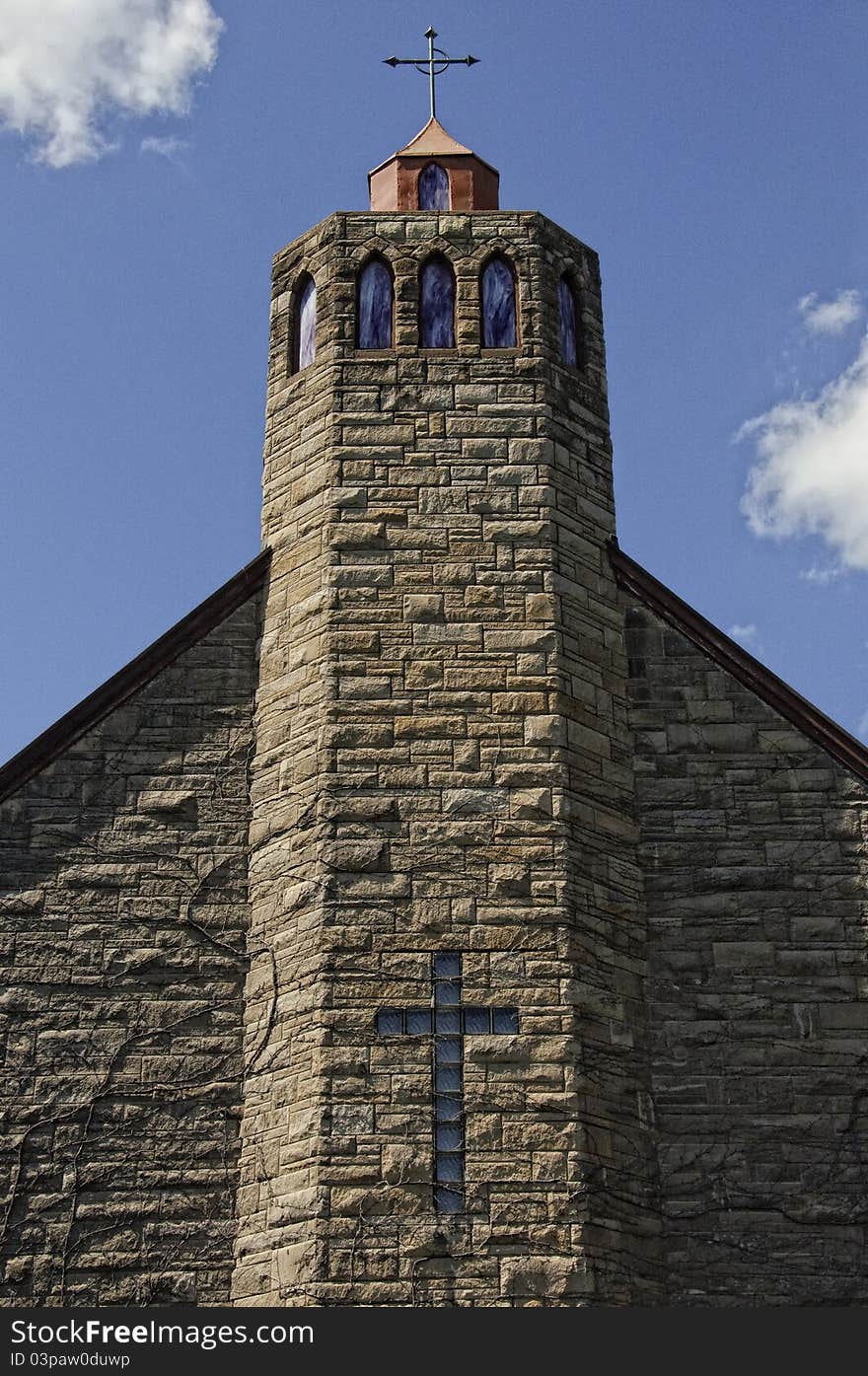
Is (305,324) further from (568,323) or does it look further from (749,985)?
(749,985)

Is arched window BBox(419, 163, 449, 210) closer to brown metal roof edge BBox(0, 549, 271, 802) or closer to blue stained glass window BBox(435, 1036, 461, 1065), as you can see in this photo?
brown metal roof edge BBox(0, 549, 271, 802)

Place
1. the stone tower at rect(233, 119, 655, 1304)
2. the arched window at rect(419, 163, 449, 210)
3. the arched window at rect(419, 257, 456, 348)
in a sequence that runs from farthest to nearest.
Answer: the arched window at rect(419, 163, 449, 210) < the arched window at rect(419, 257, 456, 348) < the stone tower at rect(233, 119, 655, 1304)

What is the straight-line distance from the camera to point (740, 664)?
40.9ft

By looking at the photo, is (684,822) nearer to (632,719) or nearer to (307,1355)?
(632,719)

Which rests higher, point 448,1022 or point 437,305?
point 437,305

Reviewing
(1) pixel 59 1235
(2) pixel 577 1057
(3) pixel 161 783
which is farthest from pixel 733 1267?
(3) pixel 161 783

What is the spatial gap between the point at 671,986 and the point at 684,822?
1149 mm

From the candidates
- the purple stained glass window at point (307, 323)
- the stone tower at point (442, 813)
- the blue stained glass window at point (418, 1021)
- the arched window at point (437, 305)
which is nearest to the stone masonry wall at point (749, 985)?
the stone tower at point (442, 813)

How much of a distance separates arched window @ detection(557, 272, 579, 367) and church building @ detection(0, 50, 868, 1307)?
0.52 ft

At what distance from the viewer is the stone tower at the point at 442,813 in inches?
404

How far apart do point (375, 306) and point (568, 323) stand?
1.51 m

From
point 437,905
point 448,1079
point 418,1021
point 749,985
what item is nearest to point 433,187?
point 437,905

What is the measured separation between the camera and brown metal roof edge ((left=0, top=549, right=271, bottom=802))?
476 inches

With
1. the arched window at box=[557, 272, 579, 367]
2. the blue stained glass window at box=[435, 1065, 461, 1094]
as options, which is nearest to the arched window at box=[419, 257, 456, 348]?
the arched window at box=[557, 272, 579, 367]
